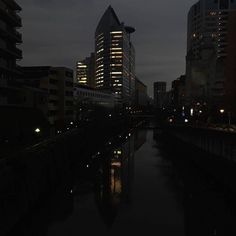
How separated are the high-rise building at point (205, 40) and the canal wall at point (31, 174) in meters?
93.4

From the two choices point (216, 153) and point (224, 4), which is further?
point (224, 4)

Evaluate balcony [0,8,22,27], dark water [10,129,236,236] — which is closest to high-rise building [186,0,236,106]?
balcony [0,8,22,27]

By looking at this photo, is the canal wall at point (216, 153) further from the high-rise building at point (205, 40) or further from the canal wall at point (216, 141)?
the high-rise building at point (205, 40)

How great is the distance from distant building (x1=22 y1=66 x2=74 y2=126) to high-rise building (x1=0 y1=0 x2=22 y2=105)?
22800 millimetres

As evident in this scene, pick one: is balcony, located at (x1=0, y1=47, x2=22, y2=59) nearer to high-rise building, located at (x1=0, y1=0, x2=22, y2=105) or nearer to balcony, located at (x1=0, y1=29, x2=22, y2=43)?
high-rise building, located at (x1=0, y1=0, x2=22, y2=105)

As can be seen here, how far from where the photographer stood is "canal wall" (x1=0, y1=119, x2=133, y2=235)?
85.8 ft

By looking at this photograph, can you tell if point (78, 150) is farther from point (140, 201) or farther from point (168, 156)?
point (140, 201)

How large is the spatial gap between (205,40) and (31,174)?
151964 mm

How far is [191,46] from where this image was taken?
188250 mm

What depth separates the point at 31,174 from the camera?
32.5 meters

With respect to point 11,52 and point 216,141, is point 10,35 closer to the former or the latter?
point 11,52

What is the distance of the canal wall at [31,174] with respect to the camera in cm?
2614

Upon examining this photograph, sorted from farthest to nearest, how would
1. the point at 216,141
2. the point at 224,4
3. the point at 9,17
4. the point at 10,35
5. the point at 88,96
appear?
the point at 224,4
the point at 88,96
the point at 10,35
the point at 9,17
the point at 216,141

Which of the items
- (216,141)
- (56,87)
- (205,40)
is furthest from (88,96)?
(216,141)
